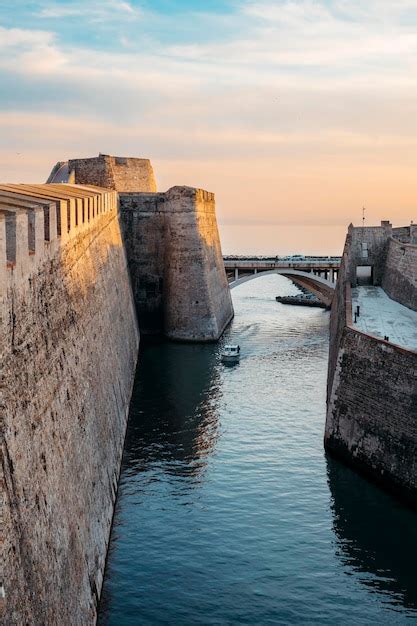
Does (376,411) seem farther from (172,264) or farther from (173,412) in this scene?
(172,264)

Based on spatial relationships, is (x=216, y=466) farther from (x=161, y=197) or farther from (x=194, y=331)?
(x=161, y=197)

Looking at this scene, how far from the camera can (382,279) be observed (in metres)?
46.8

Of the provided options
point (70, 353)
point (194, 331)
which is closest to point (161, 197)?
point (194, 331)

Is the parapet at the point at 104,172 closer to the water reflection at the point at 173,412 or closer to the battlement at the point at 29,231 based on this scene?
the water reflection at the point at 173,412

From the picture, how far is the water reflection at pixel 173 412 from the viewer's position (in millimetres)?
26906

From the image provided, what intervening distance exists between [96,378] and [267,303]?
2366 inches

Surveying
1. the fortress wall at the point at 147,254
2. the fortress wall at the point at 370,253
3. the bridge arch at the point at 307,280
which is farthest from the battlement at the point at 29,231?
the bridge arch at the point at 307,280

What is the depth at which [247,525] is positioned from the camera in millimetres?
21250

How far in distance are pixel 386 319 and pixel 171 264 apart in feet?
68.4

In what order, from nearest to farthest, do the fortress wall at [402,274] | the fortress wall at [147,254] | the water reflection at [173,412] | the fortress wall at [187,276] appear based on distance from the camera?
the water reflection at [173,412], the fortress wall at [402,274], the fortress wall at [187,276], the fortress wall at [147,254]

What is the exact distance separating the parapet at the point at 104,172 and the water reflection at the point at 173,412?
60.2 feet

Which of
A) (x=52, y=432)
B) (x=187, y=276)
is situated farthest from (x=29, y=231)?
(x=187, y=276)

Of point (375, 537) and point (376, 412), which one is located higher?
point (376, 412)

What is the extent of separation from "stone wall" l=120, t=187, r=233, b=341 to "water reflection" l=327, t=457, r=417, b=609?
26.5 m
